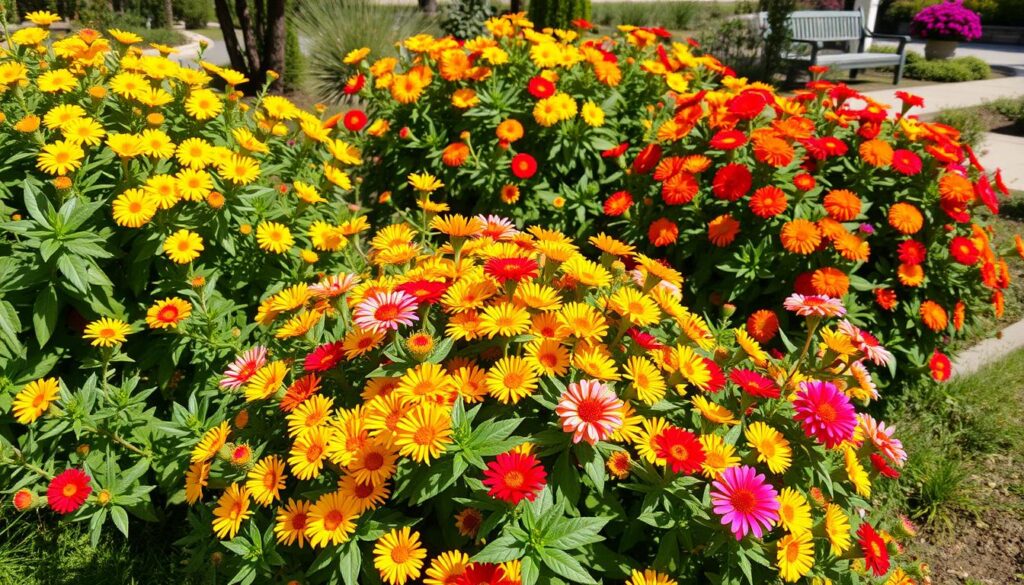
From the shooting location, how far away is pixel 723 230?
277 centimetres

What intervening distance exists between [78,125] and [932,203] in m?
3.32

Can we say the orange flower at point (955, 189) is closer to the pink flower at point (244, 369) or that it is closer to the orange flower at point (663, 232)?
the orange flower at point (663, 232)

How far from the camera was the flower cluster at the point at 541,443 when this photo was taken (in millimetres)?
1247

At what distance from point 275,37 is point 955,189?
8303mm

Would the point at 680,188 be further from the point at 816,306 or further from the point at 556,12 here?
the point at 556,12

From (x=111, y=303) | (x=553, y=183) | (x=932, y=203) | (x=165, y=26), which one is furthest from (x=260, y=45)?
(x=165, y=26)

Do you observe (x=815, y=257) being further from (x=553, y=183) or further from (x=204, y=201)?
(x=204, y=201)

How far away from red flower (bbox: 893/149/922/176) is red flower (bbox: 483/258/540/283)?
1.99 metres

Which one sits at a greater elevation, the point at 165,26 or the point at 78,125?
the point at 165,26

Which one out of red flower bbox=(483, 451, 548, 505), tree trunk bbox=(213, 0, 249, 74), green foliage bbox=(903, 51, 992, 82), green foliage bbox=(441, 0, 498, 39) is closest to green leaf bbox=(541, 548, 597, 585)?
red flower bbox=(483, 451, 548, 505)

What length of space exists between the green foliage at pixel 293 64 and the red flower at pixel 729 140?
818 centimetres

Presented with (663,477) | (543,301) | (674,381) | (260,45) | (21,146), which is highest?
(260,45)

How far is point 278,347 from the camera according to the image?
6.31 ft

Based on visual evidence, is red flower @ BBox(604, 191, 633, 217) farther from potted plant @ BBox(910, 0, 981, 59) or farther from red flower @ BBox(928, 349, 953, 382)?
potted plant @ BBox(910, 0, 981, 59)
